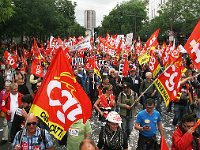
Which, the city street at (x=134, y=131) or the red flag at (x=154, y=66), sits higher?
the red flag at (x=154, y=66)

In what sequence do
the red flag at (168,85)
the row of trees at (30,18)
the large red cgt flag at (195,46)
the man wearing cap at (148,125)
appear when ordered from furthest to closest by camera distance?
the row of trees at (30,18) < the red flag at (168,85) < the large red cgt flag at (195,46) < the man wearing cap at (148,125)

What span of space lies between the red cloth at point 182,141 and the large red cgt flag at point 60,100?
4.02 ft

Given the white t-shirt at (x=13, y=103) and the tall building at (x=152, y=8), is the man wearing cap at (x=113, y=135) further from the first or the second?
the tall building at (x=152, y=8)

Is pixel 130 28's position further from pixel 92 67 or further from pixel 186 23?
pixel 92 67

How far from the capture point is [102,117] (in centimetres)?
764

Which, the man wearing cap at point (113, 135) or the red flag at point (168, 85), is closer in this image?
the man wearing cap at point (113, 135)

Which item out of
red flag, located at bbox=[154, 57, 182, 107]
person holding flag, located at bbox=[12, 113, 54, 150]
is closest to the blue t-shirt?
red flag, located at bbox=[154, 57, 182, 107]

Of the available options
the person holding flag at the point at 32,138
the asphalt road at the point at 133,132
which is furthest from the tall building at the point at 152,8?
the person holding flag at the point at 32,138

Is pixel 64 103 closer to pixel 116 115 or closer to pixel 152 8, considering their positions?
pixel 116 115

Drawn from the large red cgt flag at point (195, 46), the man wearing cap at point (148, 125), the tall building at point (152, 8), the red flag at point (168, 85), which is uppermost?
the tall building at point (152, 8)

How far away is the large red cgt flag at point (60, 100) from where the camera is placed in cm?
461

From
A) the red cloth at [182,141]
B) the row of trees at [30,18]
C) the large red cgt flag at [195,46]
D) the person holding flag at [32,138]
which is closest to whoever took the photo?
the red cloth at [182,141]

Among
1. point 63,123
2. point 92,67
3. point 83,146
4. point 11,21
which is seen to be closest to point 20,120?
point 63,123

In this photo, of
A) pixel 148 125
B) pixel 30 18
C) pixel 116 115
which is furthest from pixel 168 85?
pixel 30 18
